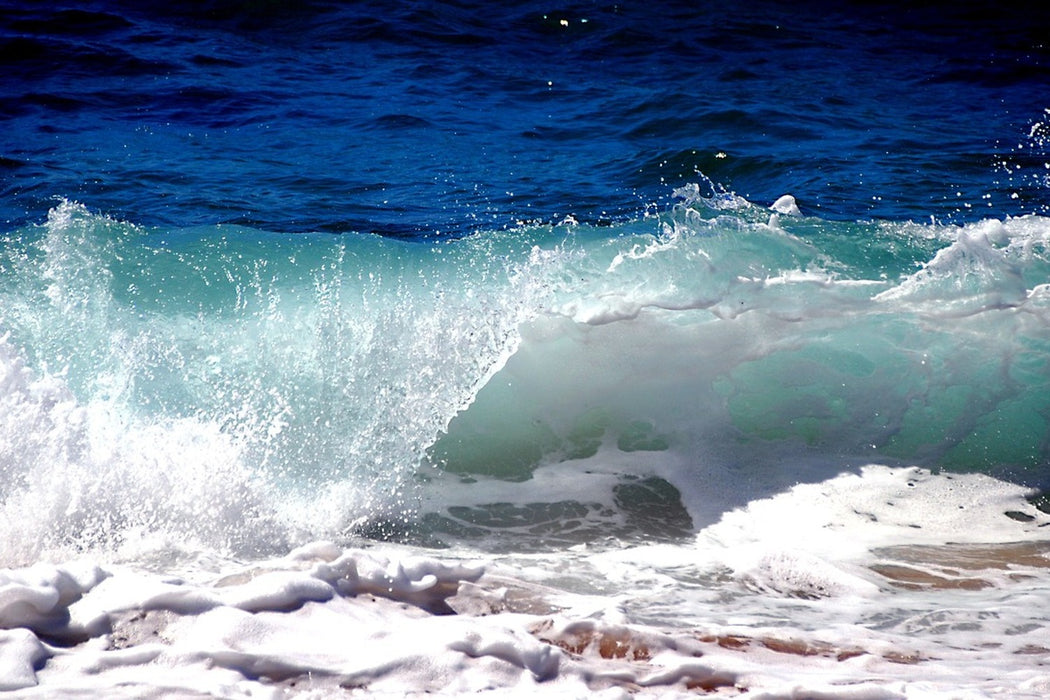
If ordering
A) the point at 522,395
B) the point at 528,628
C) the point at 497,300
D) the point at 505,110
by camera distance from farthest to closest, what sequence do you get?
the point at 505,110 → the point at 522,395 → the point at 497,300 → the point at 528,628

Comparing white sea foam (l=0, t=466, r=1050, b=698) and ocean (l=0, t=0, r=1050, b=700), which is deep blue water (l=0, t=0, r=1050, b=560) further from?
white sea foam (l=0, t=466, r=1050, b=698)

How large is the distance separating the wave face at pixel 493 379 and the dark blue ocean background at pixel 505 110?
1330mm

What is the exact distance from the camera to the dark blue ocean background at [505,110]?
7879 mm

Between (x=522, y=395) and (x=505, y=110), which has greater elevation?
(x=505, y=110)

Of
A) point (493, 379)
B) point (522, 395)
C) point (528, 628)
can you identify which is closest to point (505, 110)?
point (493, 379)

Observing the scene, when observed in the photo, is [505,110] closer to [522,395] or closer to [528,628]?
[522,395]

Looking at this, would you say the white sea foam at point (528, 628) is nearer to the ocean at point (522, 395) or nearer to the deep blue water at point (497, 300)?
the ocean at point (522, 395)

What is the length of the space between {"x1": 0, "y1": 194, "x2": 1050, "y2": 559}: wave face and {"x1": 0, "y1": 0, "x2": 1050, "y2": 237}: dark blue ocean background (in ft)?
4.36

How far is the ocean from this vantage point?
108 inches

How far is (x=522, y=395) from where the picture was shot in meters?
5.29

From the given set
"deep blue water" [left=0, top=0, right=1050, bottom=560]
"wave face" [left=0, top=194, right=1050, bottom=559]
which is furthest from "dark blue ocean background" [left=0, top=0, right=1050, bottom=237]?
"wave face" [left=0, top=194, right=1050, bottom=559]

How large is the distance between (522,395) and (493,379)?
19 cm

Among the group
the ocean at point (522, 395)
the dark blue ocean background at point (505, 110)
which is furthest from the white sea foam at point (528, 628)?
the dark blue ocean background at point (505, 110)

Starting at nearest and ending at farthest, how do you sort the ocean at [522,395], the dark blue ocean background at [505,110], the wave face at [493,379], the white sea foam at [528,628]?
1. the white sea foam at [528,628]
2. the ocean at [522,395]
3. the wave face at [493,379]
4. the dark blue ocean background at [505,110]
